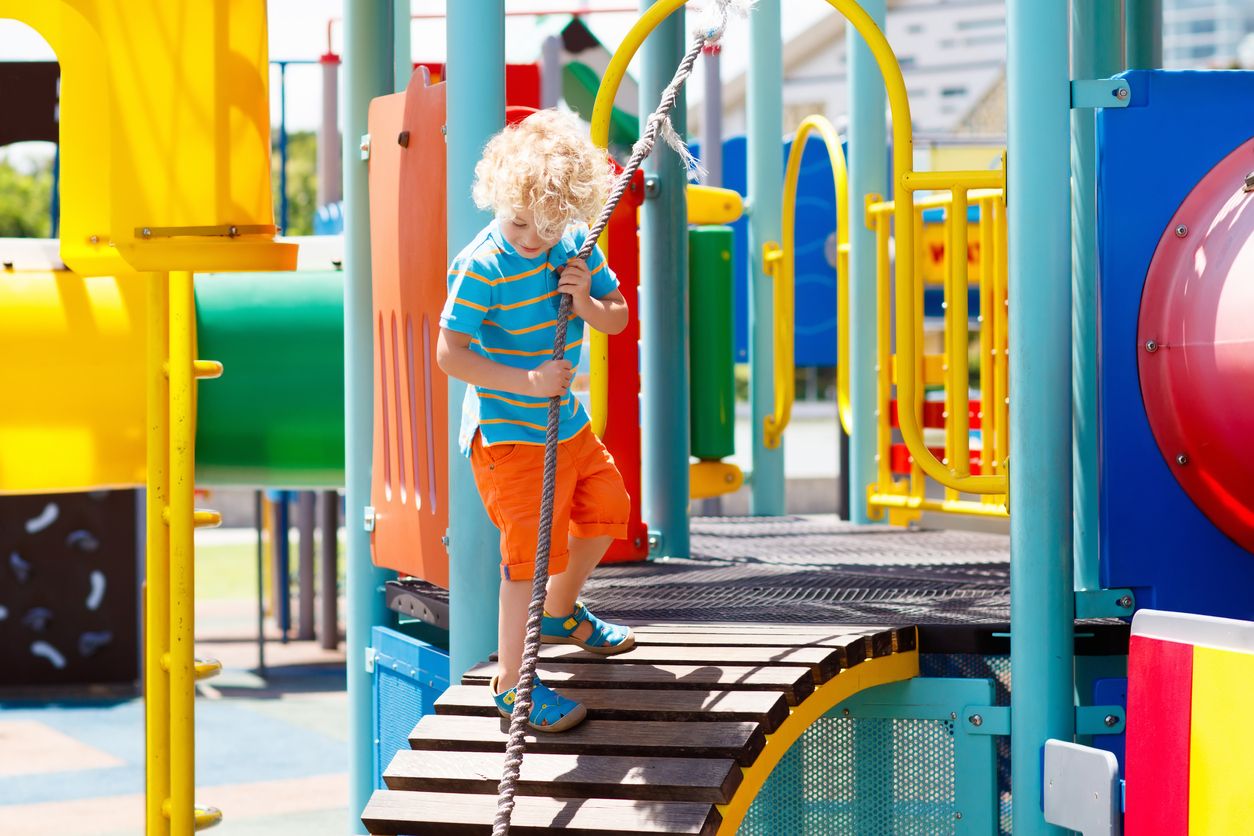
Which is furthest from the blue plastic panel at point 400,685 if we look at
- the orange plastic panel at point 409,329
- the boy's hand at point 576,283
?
the boy's hand at point 576,283

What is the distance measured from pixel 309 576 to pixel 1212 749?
8924 millimetres

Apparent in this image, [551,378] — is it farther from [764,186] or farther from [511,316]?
[764,186]

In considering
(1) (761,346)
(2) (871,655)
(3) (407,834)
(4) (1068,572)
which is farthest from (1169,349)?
(1) (761,346)

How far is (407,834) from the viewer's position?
10.0ft

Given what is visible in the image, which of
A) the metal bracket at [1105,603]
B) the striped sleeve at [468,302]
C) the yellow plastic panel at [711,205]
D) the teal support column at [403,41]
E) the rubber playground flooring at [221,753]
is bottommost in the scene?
the rubber playground flooring at [221,753]

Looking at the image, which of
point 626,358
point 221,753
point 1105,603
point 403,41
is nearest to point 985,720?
point 1105,603

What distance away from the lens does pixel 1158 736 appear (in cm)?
317

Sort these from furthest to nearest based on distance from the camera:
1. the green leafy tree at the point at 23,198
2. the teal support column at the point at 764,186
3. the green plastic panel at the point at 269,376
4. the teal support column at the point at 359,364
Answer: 1. the green leafy tree at the point at 23,198
2. the teal support column at the point at 764,186
3. the green plastic panel at the point at 269,376
4. the teal support column at the point at 359,364

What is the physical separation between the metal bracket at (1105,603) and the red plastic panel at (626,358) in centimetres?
179

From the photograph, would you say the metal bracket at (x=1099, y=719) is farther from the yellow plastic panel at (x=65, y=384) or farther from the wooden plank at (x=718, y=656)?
the yellow plastic panel at (x=65, y=384)

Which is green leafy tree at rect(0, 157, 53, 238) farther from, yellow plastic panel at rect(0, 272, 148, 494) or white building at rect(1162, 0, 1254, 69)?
white building at rect(1162, 0, 1254, 69)

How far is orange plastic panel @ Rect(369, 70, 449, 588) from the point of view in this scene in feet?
13.9

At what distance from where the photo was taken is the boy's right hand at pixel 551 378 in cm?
310

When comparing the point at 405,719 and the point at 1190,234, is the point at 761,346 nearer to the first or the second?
the point at 405,719
